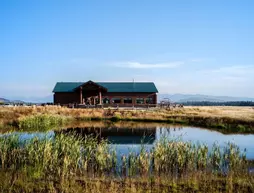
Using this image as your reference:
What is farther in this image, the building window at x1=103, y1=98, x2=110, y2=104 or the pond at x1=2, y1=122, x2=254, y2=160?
the building window at x1=103, y1=98, x2=110, y2=104

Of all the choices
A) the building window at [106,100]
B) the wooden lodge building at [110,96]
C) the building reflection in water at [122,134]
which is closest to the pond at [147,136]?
the building reflection in water at [122,134]

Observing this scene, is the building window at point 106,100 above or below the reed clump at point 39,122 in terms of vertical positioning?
above

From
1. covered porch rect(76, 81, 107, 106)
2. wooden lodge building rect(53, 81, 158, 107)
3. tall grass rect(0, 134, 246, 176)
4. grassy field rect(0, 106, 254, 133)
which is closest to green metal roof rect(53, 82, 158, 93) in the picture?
wooden lodge building rect(53, 81, 158, 107)

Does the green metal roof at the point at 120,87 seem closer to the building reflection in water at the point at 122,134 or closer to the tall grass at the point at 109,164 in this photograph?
the building reflection in water at the point at 122,134

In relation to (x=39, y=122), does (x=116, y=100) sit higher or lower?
higher

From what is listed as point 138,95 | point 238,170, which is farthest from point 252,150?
point 138,95

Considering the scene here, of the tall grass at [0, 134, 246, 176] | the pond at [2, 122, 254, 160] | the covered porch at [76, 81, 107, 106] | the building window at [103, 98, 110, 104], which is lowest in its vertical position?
the pond at [2, 122, 254, 160]

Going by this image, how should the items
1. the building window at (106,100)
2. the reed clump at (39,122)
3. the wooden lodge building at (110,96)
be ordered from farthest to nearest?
the building window at (106,100)
the wooden lodge building at (110,96)
the reed clump at (39,122)

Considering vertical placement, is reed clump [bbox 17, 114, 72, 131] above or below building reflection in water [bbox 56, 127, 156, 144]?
above

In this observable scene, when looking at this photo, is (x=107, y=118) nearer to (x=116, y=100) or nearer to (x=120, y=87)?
(x=116, y=100)

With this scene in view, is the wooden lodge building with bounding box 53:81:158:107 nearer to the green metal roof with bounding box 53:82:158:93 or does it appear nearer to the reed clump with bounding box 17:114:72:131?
the green metal roof with bounding box 53:82:158:93

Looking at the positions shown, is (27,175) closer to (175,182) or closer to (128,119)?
(175,182)

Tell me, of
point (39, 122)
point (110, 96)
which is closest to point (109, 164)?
point (39, 122)

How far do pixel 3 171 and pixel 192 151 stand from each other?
920cm
